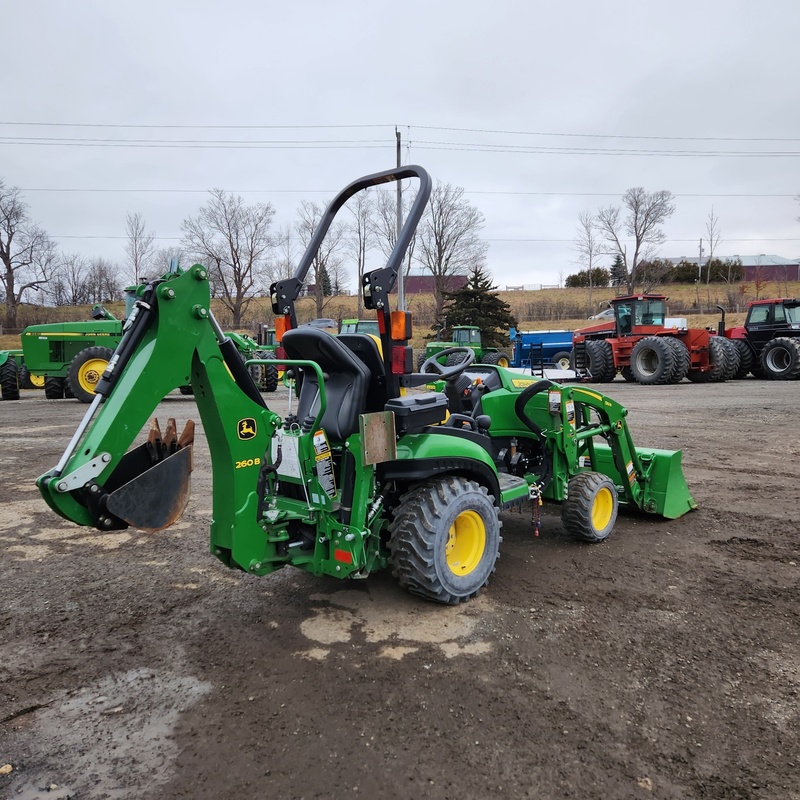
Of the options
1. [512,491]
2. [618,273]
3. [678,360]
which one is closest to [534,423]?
[512,491]

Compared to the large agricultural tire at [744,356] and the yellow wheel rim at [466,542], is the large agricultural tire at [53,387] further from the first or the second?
the large agricultural tire at [744,356]

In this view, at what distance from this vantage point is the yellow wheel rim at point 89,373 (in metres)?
14.9

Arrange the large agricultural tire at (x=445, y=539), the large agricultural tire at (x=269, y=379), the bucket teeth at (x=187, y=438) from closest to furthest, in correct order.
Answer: the bucket teeth at (x=187, y=438) < the large agricultural tire at (x=445, y=539) < the large agricultural tire at (x=269, y=379)

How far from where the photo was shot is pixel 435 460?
3.69m

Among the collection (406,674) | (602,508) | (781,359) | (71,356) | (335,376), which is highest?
(335,376)

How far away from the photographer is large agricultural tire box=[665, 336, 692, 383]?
18.5 metres

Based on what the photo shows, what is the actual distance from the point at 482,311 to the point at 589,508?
108 feet

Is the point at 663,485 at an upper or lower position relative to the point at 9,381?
lower

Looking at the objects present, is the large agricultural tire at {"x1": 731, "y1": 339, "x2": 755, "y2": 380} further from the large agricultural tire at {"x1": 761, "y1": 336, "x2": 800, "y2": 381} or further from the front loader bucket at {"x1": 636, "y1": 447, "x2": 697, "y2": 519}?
the front loader bucket at {"x1": 636, "y1": 447, "x2": 697, "y2": 519}

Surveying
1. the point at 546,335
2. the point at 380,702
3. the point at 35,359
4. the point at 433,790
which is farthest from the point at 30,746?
the point at 546,335

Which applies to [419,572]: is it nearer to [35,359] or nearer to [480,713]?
[480,713]

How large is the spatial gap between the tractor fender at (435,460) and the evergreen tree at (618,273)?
5532 cm

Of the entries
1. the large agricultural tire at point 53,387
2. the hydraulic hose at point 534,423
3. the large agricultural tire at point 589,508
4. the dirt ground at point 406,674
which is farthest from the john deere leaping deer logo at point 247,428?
the large agricultural tire at point 53,387

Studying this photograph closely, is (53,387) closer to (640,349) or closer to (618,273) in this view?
(640,349)
